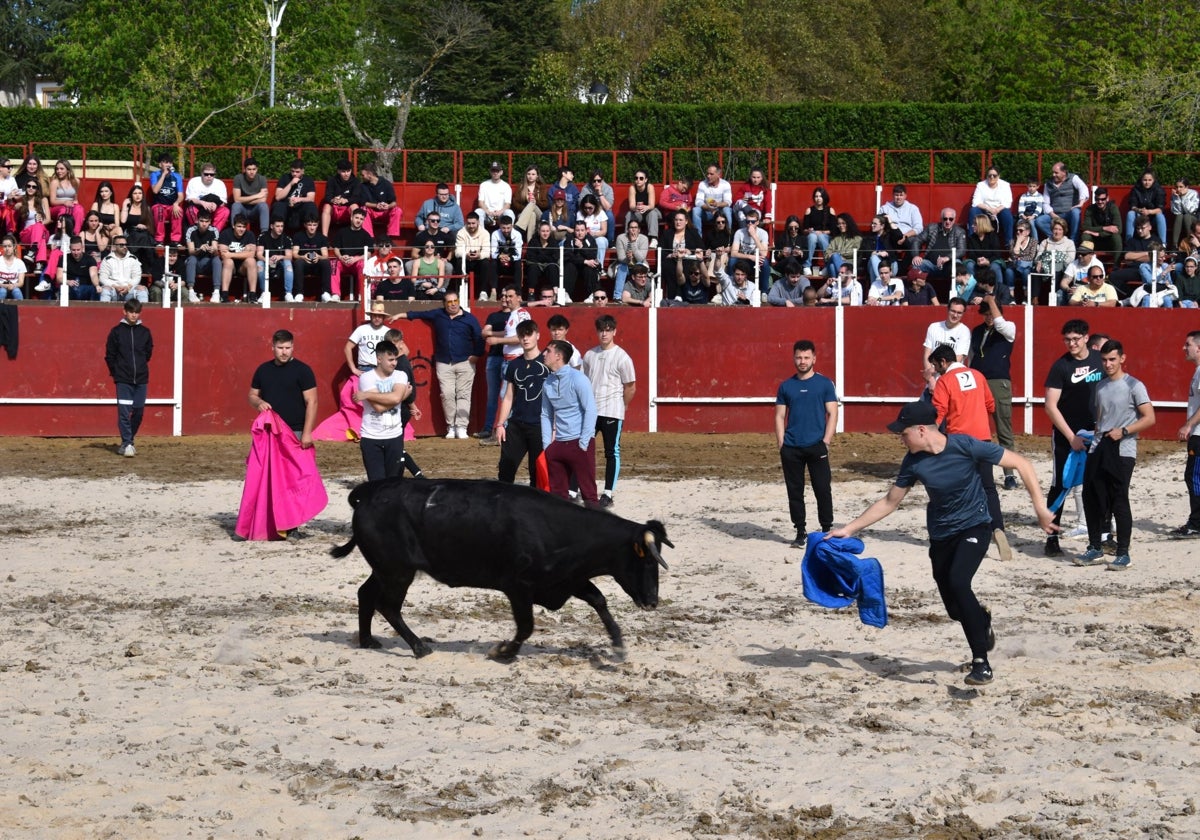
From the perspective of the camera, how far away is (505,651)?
9.32m

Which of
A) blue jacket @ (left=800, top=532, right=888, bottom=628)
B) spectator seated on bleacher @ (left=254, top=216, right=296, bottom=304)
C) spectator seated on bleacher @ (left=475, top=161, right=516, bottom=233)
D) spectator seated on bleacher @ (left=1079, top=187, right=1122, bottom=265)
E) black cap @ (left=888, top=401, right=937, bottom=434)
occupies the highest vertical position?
spectator seated on bleacher @ (left=475, top=161, right=516, bottom=233)

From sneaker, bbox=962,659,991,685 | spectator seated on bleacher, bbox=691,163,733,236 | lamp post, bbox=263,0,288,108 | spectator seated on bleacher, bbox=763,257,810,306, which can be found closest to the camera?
sneaker, bbox=962,659,991,685

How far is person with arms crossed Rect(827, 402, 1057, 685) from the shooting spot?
28.5 feet

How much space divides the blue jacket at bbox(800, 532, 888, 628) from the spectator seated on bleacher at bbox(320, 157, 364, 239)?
49.7ft

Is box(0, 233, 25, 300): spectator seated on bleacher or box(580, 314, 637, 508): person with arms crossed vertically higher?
box(0, 233, 25, 300): spectator seated on bleacher

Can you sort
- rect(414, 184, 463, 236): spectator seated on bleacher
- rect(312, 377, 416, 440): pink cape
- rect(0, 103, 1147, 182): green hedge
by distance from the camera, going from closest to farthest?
rect(312, 377, 416, 440): pink cape → rect(414, 184, 463, 236): spectator seated on bleacher → rect(0, 103, 1147, 182): green hedge

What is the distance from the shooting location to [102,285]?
2142cm

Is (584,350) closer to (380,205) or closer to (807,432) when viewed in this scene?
(380,205)

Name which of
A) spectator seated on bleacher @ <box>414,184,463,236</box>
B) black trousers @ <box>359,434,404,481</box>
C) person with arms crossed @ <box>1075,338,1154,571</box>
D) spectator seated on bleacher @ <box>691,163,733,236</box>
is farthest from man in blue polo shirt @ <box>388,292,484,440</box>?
person with arms crossed @ <box>1075,338,1154,571</box>

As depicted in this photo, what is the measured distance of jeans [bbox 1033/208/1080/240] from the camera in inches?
912

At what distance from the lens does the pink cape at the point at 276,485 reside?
13391mm

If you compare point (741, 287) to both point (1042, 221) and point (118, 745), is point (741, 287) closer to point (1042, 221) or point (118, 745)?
point (1042, 221)

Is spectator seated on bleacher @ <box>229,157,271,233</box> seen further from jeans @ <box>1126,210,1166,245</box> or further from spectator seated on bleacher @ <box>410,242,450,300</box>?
jeans @ <box>1126,210,1166,245</box>

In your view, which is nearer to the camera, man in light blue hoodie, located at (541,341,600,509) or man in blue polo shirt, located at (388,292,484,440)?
man in light blue hoodie, located at (541,341,600,509)
